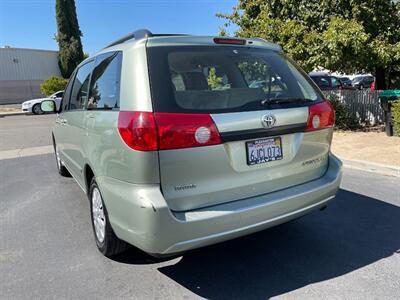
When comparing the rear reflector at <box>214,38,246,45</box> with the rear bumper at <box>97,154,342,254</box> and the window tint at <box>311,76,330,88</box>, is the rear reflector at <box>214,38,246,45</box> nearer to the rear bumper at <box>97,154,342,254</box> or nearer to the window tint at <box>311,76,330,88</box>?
the rear bumper at <box>97,154,342,254</box>

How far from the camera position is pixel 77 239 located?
13.2ft

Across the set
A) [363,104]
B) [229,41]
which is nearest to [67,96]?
[229,41]

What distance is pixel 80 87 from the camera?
4492 millimetres

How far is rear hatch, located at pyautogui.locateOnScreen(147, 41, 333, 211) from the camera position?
8.67 feet

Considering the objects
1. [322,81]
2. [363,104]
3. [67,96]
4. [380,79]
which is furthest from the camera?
[322,81]

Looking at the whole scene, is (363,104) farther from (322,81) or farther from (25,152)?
(25,152)

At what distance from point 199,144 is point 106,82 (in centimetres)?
122

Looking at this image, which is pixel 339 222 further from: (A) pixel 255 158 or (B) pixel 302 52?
(B) pixel 302 52

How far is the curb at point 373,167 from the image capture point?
20.2 feet

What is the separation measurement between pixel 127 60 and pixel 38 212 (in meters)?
2.85

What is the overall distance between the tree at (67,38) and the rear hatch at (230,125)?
130ft

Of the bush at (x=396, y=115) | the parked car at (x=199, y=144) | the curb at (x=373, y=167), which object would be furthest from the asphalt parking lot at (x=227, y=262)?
the bush at (x=396, y=115)

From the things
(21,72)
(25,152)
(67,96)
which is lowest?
(25,152)

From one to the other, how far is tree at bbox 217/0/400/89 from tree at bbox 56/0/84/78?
33.0 metres
